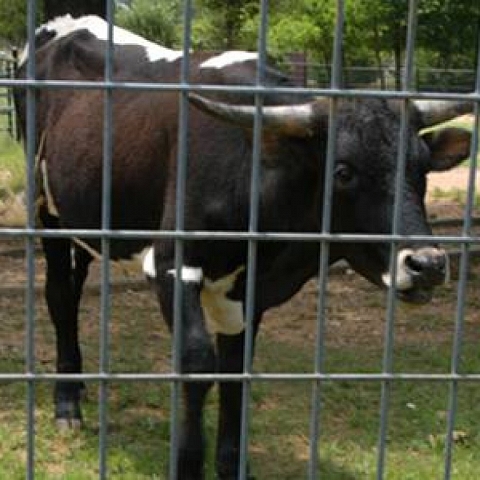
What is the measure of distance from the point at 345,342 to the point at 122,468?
8.23ft

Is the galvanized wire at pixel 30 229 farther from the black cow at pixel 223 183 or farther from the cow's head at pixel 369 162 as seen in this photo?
the cow's head at pixel 369 162

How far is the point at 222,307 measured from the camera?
4.54 meters

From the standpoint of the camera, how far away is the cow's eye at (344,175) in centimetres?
378

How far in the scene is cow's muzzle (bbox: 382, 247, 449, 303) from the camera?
3.38 meters

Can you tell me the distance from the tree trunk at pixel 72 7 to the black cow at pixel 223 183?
2.31 meters

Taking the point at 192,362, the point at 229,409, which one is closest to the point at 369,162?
the point at 192,362

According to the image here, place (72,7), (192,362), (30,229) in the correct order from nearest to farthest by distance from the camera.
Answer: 1. (30,229)
2. (192,362)
3. (72,7)

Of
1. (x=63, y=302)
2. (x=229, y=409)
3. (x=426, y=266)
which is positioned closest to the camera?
(x=426, y=266)

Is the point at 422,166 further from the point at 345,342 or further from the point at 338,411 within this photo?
the point at 345,342

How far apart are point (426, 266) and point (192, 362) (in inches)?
43.9

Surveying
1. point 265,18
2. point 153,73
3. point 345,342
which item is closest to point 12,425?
point 153,73

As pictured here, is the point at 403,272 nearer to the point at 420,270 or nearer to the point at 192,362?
the point at 420,270

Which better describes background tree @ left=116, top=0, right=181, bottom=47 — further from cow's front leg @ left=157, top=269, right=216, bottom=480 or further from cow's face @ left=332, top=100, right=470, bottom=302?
cow's face @ left=332, top=100, right=470, bottom=302

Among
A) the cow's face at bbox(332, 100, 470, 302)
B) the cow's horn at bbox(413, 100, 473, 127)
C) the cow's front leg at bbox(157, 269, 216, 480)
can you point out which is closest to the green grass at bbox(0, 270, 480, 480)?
the cow's front leg at bbox(157, 269, 216, 480)
